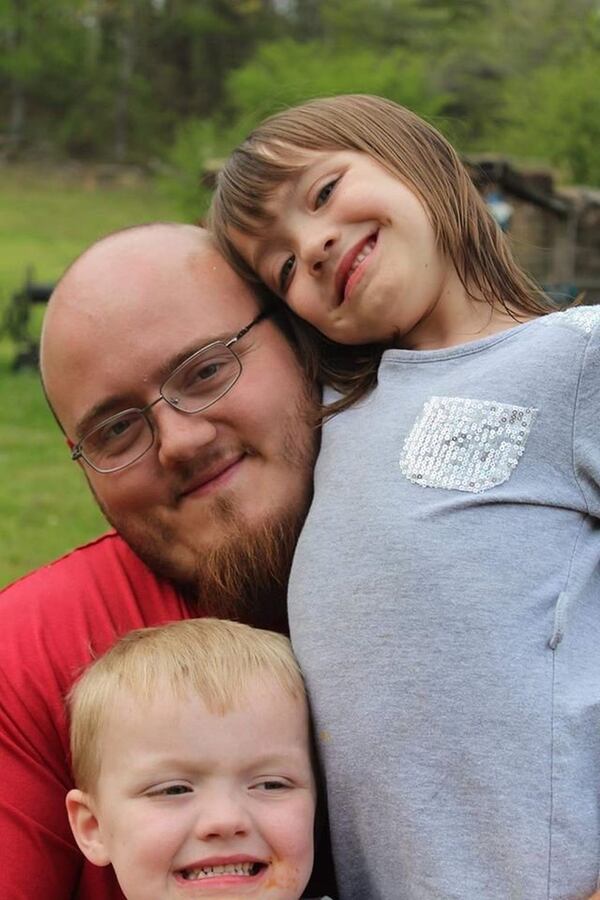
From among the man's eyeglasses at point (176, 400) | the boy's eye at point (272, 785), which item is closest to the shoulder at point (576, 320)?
the man's eyeglasses at point (176, 400)

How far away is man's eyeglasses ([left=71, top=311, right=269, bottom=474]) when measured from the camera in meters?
2.80

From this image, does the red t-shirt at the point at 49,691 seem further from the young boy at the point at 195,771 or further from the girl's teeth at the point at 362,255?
the girl's teeth at the point at 362,255

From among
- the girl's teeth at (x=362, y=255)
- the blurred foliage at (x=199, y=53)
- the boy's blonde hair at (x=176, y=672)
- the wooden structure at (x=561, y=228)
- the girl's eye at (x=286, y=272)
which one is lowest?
the blurred foliage at (x=199, y=53)

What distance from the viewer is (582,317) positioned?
8.04ft

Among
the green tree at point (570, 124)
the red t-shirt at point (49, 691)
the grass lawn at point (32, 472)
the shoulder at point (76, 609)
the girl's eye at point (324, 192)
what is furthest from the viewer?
the green tree at point (570, 124)

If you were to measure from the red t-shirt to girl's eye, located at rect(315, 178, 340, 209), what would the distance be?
2.94 ft

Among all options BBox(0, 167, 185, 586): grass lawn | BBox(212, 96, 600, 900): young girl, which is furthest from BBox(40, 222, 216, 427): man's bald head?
BBox(0, 167, 185, 586): grass lawn

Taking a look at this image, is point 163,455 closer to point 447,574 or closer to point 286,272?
point 286,272

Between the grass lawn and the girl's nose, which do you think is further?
the grass lawn

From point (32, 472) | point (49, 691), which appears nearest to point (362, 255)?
point (49, 691)

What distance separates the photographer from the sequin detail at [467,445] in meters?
2.36

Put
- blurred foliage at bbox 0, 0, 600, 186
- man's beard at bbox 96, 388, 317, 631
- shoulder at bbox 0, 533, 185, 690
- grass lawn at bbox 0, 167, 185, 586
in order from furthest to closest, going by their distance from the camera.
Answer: blurred foliage at bbox 0, 0, 600, 186 < grass lawn at bbox 0, 167, 185, 586 < man's beard at bbox 96, 388, 317, 631 < shoulder at bbox 0, 533, 185, 690

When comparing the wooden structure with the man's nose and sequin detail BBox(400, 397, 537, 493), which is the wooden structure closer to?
the man's nose

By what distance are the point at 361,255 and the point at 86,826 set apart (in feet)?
4.23
